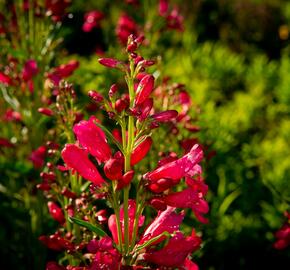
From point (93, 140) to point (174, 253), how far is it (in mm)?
358

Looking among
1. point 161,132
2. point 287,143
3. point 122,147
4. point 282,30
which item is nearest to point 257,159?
point 287,143

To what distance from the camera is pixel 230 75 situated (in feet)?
18.7

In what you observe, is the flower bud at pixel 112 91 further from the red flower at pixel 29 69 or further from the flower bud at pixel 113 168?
the red flower at pixel 29 69

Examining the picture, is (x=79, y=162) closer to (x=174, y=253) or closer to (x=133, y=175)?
(x=133, y=175)

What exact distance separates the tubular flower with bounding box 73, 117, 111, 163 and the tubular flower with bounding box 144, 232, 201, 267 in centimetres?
28

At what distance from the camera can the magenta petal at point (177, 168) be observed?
1.41 meters

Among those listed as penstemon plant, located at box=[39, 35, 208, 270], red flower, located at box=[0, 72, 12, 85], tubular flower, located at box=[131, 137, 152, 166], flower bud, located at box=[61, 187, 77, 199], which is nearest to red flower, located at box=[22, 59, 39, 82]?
red flower, located at box=[0, 72, 12, 85]

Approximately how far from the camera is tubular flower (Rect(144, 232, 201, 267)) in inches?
55.6

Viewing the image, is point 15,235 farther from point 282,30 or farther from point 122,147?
point 282,30

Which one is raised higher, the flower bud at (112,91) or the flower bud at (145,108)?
the flower bud at (112,91)

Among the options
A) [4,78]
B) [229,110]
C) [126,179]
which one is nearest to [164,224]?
[126,179]

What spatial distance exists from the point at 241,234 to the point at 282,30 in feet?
15.1

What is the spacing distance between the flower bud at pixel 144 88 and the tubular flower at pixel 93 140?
13 centimetres

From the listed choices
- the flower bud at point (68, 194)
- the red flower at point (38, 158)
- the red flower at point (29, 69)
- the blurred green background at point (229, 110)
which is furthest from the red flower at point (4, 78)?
the flower bud at point (68, 194)
